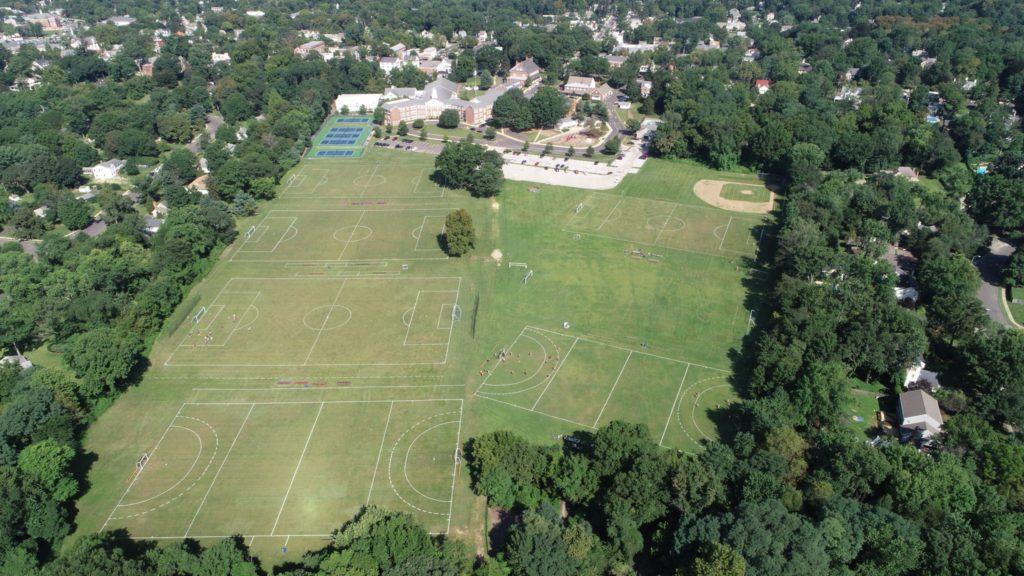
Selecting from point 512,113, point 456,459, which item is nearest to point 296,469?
point 456,459

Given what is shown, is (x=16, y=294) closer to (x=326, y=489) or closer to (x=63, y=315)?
(x=63, y=315)

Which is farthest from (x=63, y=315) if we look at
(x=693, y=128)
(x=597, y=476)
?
(x=693, y=128)

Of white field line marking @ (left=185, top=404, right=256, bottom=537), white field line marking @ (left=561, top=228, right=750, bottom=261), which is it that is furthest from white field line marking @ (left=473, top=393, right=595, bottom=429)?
white field line marking @ (left=561, top=228, right=750, bottom=261)

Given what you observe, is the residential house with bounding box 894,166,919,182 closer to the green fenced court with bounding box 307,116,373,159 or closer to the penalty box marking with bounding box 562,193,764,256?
the penalty box marking with bounding box 562,193,764,256

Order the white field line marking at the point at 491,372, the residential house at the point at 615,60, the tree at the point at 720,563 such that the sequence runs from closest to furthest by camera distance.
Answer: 1. the tree at the point at 720,563
2. the white field line marking at the point at 491,372
3. the residential house at the point at 615,60

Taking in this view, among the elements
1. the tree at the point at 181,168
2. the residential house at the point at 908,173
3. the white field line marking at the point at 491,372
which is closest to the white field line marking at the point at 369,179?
the tree at the point at 181,168

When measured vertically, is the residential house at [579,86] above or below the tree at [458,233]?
below

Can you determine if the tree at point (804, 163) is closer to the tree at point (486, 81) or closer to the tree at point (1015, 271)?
the tree at point (1015, 271)
